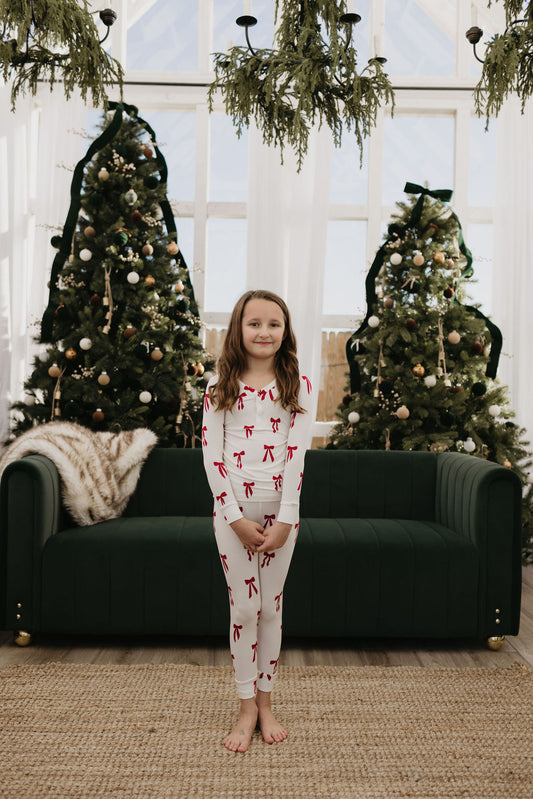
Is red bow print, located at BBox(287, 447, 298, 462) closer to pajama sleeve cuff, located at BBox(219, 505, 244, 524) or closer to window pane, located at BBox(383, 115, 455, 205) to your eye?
pajama sleeve cuff, located at BBox(219, 505, 244, 524)

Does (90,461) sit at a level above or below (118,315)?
below

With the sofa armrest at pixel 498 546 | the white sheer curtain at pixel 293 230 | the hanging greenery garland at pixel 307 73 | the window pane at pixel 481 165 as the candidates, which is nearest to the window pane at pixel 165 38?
the white sheer curtain at pixel 293 230

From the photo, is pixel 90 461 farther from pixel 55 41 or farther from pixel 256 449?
pixel 55 41

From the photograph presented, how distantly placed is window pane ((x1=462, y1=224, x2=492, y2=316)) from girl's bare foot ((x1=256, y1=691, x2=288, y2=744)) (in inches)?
165

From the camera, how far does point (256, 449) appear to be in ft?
6.07

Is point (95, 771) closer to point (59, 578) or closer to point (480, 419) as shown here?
point (59, 578)

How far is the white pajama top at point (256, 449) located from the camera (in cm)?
182

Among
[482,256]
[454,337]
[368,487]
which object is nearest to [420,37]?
[482,256]

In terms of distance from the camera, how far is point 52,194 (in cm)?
504

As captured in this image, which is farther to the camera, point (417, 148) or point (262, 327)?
point (417, 148)

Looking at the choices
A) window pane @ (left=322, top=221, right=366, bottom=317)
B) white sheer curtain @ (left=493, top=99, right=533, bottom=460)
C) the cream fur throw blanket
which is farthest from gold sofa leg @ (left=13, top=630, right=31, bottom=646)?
white sheer curtain @ (left=493, top=99, right=533, bottom=460)

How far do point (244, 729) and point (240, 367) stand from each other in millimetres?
1058

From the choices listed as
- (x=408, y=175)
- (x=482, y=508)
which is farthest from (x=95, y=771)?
(x=408, y=175)

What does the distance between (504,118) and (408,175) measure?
2.81ft
